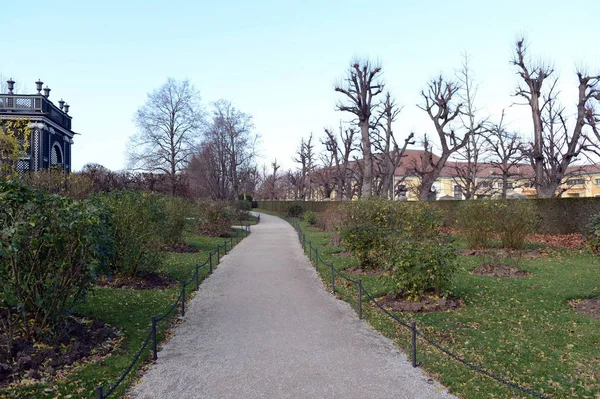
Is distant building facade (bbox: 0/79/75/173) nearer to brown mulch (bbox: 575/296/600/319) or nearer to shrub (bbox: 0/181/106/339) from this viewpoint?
shrub (bbox: 0/181/106/339)

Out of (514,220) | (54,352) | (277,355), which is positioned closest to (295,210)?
(514,220)

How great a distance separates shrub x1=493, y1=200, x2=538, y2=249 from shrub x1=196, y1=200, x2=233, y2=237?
14.3m

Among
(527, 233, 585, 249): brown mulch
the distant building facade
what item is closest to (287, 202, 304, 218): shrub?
the distant building facade

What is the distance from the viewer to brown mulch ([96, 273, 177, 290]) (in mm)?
10078

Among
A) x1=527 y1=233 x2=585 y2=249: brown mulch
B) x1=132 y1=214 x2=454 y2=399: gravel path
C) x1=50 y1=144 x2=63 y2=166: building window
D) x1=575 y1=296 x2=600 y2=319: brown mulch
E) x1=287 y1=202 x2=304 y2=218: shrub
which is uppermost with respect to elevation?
x1=50 y1=144 x2=63 y2=166: building window

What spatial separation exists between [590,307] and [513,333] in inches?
86.1

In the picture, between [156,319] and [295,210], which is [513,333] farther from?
[295,210]

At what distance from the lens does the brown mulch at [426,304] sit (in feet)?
26.0

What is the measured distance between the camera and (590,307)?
7691 millimetres

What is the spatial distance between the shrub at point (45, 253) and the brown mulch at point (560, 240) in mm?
16163

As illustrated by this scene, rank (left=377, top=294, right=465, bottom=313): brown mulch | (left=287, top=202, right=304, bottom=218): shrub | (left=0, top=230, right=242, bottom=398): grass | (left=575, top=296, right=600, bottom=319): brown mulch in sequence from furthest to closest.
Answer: (left=287, top=202, right=304, bottom=218): shrub, (left=377, top=294, right=465, bottom=313): brown mulch, (left=575, top=296, right=600, bottom=319): brown mulch, (left=0, top=230, right=242, bottom=398): grass

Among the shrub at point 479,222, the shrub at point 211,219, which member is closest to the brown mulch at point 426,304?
the shrub at point 479,222

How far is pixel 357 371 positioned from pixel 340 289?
514cm

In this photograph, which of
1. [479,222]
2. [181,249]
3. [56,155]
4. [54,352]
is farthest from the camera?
[56,155]
